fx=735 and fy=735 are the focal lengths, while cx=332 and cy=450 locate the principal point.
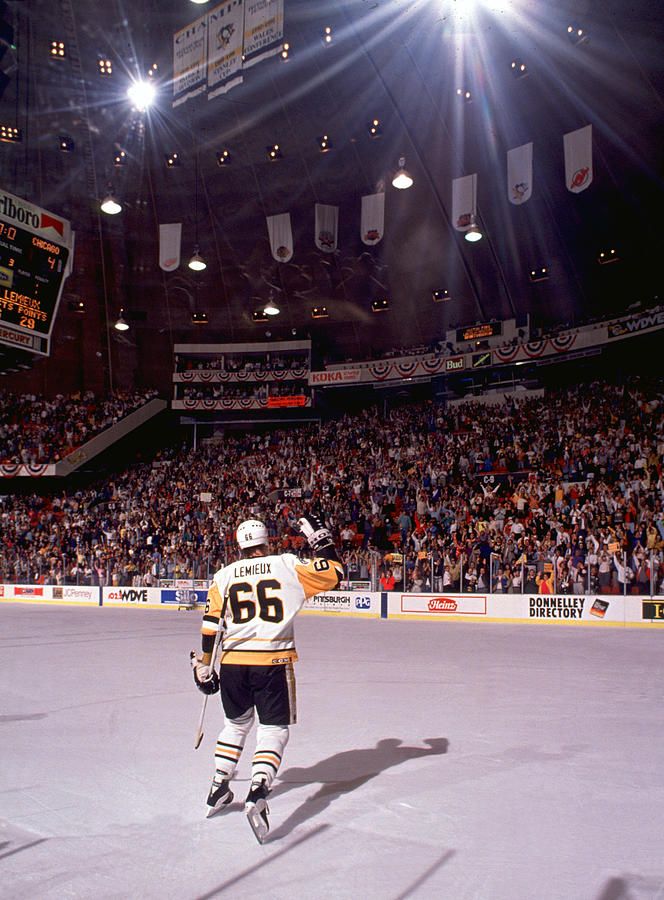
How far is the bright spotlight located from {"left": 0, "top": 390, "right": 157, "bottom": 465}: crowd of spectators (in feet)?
55.2

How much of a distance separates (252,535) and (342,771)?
6.33 feet

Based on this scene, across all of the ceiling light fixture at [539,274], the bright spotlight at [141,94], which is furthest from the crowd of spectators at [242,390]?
the bright spotlight at [141,94]

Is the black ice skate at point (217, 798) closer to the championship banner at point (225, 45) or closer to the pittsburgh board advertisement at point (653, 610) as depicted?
the pittsburgh board advertisement at point (653, 610)

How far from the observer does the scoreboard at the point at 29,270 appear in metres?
15.2

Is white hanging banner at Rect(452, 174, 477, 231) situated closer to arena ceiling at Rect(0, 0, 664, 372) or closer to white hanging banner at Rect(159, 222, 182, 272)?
arena ceiling at Rect(0, 0, 664, 372)

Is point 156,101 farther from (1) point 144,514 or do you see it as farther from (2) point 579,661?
(2) point 579,661

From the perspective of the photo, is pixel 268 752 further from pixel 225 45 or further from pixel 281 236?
pixel 281 236

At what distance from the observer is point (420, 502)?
83.4 feet

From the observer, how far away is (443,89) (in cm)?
2769

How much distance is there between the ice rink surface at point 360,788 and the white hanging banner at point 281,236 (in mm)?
25672

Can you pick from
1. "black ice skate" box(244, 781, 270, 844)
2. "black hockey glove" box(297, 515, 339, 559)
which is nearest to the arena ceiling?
"black hockey glove" box(297, 515, 339, 559)

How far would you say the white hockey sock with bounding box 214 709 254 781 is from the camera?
458 centimetres

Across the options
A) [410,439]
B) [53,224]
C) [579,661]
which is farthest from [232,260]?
[579,661]

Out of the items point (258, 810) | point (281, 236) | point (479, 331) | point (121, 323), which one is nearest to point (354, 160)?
point (281, 236)
